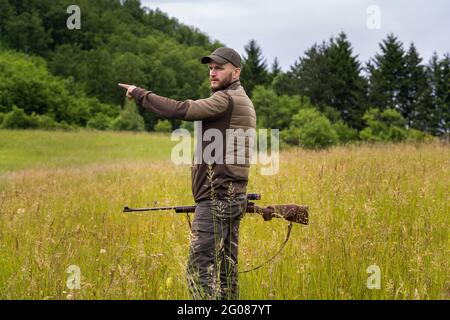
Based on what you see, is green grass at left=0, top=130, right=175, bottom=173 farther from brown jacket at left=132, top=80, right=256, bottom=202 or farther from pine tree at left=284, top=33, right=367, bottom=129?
pine tree at left=284, top=33, right=367, bottom=129

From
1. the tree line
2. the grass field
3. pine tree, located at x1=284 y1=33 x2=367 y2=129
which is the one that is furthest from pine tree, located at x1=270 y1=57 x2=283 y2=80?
the grass field

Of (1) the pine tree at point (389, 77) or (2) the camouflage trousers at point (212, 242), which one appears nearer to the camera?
(2) the camouflage trousers at point (212, 242)

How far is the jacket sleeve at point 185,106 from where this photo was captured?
3295 mm

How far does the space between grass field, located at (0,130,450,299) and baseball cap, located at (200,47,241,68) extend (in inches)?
50.8

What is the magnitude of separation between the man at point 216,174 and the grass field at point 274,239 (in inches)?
6.8

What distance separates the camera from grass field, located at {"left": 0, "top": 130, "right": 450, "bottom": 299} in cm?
343

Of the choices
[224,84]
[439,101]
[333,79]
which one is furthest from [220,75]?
[333,79]

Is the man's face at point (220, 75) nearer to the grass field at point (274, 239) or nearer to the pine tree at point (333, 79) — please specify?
the grass field at point (274, 239)

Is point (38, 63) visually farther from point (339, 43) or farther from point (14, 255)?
point (14, 255)

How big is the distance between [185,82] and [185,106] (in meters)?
77.8

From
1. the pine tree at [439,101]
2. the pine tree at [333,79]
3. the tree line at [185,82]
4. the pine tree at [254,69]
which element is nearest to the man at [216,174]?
the tree line at [185,82]

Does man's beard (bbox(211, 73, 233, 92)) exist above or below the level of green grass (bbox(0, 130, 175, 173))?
above
